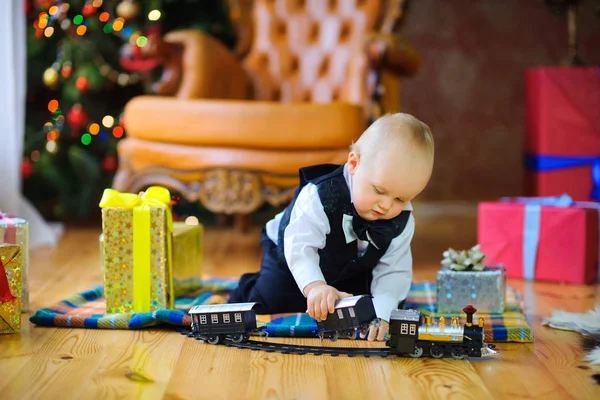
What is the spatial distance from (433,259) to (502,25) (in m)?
1.88

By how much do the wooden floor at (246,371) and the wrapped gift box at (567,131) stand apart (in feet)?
3.84

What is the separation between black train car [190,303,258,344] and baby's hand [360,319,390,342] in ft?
0.74

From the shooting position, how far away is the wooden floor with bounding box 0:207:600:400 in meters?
1.16

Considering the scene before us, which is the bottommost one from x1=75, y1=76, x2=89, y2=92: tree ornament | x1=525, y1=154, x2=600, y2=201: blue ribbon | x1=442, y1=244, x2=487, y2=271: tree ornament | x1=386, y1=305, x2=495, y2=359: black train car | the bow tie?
x1=386, y1=305, x2=495, y2=359: black train car

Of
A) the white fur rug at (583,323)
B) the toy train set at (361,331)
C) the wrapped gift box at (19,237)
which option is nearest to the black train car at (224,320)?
the toy train set at (361,331)

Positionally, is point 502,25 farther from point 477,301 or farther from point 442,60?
point 477,301

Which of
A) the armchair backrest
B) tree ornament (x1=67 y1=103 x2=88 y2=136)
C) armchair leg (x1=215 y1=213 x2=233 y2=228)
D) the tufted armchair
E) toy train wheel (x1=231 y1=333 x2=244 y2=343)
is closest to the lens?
toy train wheel (x1=231 y1=333 x2=244 y2=343)

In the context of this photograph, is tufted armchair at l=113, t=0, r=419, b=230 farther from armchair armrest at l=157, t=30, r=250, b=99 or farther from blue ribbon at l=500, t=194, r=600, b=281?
blue ribbon at l=500, t=194, r=600, b=281

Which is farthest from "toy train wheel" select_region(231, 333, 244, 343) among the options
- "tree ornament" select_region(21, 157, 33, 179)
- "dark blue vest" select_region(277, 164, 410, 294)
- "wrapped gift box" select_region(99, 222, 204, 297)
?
"tree ornament" select_region(21, 157, 33, 179)

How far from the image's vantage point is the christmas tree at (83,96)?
3213 millimetres

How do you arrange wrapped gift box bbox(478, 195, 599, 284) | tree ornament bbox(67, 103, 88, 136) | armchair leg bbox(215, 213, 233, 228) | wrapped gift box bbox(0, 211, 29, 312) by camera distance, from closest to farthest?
1. wrapped gift box bbox(0, 211, 29, 312)
2. wrapped gift box bbox(478, 195, 599, 284)
3. tree ornament bbox(67, 103, 88, 136)
4. armchair leg bbox(215, 213, 233, 228)

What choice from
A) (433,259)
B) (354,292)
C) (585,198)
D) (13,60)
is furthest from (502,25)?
(354,292)

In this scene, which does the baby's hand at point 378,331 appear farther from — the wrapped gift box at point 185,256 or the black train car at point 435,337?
the wrapped gift box at point 185,256

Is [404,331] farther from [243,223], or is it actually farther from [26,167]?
[26,167]
